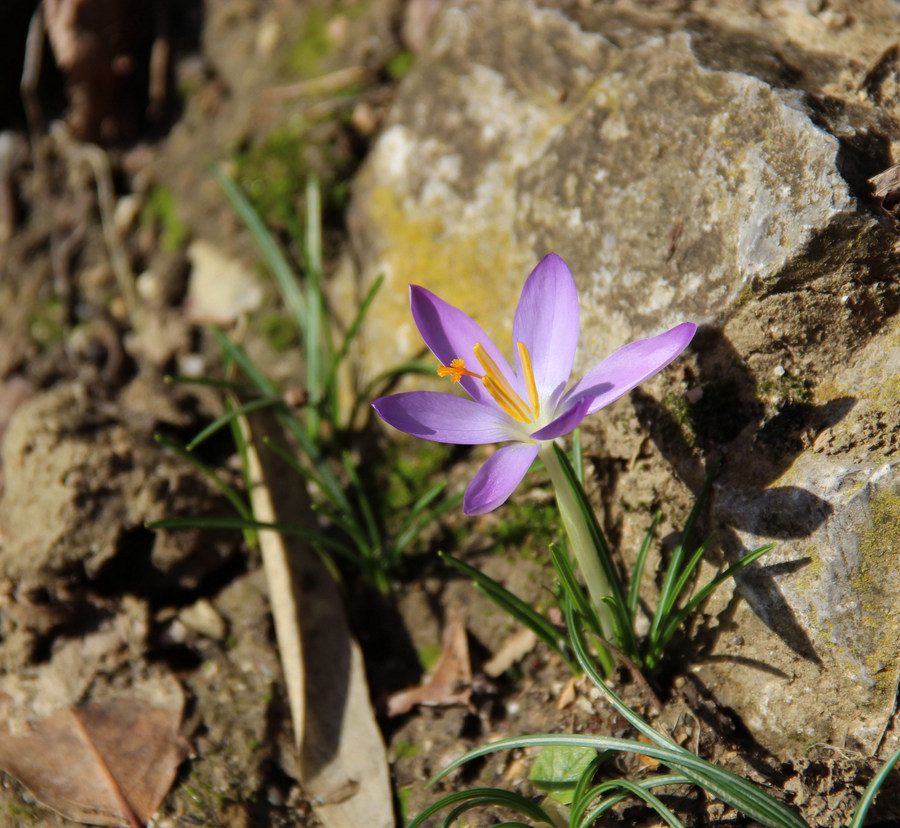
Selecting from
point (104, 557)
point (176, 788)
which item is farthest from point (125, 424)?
point (176, 788)

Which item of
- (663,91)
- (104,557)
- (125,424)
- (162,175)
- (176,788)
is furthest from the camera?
(162,175)

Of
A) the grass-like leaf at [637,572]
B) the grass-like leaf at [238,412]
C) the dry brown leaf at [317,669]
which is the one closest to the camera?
the grass-like leaf at [637,572]

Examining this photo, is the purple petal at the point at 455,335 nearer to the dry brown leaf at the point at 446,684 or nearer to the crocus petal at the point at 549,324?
the crocus petal at the point at 549,324

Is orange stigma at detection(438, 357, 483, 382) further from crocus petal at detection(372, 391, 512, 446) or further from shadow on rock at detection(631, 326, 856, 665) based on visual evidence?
shadow on rock at detection(631, 326, 856, 665)

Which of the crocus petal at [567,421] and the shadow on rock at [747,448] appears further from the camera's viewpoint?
the shadow on rock at [747,448]

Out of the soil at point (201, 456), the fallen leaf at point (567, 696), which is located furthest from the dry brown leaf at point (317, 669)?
the fallen leaf at point (567, 696)

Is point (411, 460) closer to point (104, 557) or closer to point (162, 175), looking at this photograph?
point (104, 557)

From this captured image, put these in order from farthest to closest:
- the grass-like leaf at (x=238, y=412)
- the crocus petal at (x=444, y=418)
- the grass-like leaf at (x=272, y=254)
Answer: the grass-like leaf at (x=272, y=254), the grass-like leaf at (x=238, y=412), the crocus petal at (x=444, y=418)

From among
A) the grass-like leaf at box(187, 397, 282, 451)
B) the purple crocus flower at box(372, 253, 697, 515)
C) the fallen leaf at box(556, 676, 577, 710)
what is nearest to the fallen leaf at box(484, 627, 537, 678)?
the fallen leaf at box(556, 676, 577, 710)
